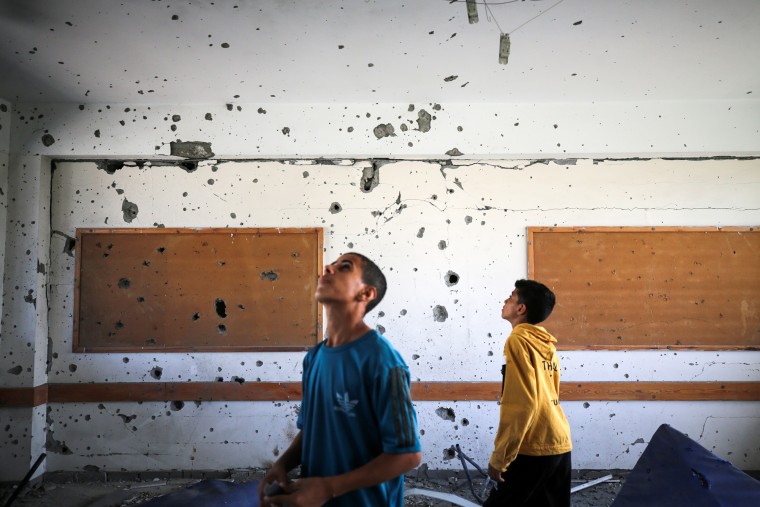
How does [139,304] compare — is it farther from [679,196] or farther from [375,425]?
[679,196]

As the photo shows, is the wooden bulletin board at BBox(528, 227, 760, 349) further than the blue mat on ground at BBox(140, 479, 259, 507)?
Yes

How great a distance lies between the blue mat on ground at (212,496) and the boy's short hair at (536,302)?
4.90 ft

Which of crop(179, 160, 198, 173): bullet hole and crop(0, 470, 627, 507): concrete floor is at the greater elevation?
crop(179, 160, 198, 173): bullet hole

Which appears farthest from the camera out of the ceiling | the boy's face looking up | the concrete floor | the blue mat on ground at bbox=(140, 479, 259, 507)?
the concrete floor

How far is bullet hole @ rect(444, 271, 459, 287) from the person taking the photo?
141 inches

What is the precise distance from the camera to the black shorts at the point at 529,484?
2.05 meters

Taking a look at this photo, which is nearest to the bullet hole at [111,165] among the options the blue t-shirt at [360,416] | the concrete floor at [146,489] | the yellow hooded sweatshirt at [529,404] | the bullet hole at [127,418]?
the bullet hole at [127,418]

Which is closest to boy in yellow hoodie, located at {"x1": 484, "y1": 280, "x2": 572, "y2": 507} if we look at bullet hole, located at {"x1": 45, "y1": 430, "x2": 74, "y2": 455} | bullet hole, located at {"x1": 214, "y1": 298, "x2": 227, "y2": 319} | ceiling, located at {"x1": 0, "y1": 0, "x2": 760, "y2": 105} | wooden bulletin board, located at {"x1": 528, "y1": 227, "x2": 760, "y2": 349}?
wooden bulletin board, located at {"x1": 528, "y1": 227, "x2": 760, "y2": 349}

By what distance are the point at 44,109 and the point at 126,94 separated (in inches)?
27.6

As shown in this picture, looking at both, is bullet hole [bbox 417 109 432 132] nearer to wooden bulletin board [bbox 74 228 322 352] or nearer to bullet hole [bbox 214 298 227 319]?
wooden bulletin board [bbox 74 228 322 352]

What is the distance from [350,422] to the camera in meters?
1.26

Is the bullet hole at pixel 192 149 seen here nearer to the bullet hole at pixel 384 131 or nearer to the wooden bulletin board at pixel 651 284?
the bullet hole at pixel 384 131

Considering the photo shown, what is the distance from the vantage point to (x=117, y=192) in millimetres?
3602

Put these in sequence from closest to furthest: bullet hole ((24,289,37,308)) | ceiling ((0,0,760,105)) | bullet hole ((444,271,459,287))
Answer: ceiling ((0,0,760,105)) → bullet hole ((24,289,37,308)) → bullet hole ((444,271,459,287))
